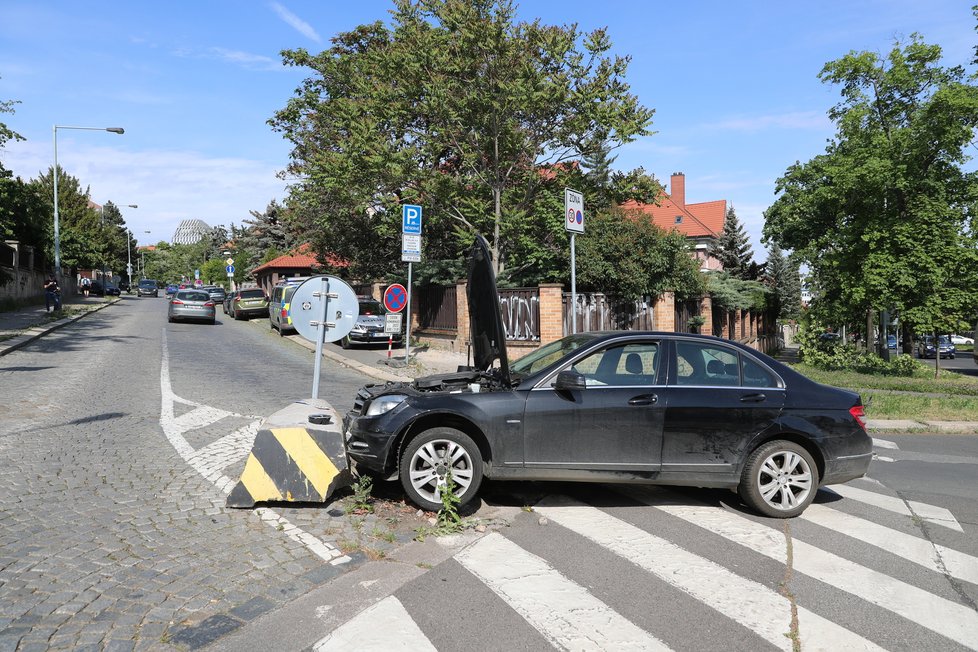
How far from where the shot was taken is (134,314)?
3369 cm

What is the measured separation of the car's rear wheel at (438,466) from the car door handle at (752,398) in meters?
2.24

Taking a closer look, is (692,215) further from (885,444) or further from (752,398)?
(752,398)

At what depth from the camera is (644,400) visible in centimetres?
548

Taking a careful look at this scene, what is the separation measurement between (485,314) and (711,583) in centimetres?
303

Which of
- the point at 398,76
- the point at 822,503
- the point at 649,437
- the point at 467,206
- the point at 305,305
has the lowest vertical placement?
the point at 822,503

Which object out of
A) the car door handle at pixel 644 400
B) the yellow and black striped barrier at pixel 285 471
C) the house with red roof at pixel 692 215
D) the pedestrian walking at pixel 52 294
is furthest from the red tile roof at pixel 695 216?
the yellow and black striped barrier at pixel 285 471

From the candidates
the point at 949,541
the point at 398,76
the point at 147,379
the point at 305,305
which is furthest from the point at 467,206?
the point at 949,541

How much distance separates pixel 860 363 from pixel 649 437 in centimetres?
1783

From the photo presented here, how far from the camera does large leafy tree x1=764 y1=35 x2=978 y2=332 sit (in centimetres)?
1883

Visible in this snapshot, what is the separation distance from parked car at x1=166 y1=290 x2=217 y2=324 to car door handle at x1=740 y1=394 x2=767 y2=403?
27203 millimetres

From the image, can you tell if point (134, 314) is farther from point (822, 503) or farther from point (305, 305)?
point (822, 503)

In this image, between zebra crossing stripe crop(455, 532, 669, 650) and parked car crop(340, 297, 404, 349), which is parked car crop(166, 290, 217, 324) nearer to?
parked car crop(340, 297, 404, 349)

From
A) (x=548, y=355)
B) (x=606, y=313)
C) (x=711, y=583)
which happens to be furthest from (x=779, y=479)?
(x=606, y=313)

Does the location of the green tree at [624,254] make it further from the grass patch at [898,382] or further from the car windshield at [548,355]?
the car windshield at [548,355]
